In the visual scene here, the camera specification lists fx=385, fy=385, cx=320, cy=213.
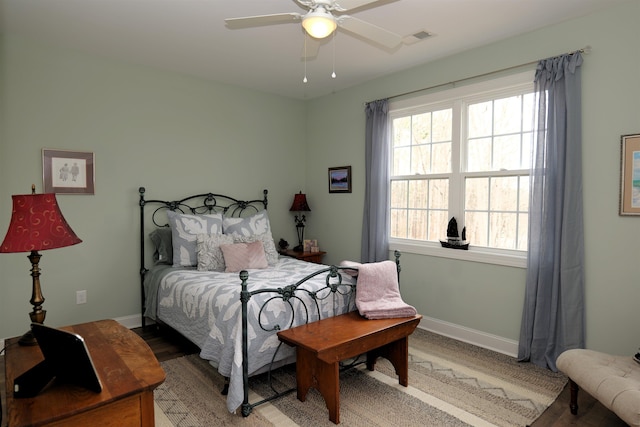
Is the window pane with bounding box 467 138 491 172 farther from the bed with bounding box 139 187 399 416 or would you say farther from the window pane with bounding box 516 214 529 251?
the bed with bounding box 139 187 399 416

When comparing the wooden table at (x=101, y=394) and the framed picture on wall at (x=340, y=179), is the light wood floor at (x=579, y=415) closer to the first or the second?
the wooden table at (x=101, y=394)

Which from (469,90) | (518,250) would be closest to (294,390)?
(518,250)

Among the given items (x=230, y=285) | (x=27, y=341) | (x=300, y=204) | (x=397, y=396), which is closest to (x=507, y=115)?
(x=397, y=396)

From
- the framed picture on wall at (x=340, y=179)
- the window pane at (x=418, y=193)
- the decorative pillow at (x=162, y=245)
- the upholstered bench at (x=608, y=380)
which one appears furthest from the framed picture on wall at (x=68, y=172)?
the upholstered bench at (x=608, y=380)

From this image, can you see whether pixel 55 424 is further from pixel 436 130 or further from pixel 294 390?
pixel 436 130

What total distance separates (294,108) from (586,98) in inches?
131

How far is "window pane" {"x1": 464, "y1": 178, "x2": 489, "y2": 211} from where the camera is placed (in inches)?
138

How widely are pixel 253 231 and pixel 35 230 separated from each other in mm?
2464

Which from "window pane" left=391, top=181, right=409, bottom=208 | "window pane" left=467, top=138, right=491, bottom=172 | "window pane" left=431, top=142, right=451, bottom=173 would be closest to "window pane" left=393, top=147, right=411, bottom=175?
"window pane" left=391, top=181, right=409, bottom=208

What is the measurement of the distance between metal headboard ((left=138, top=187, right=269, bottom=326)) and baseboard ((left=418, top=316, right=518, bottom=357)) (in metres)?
2.41

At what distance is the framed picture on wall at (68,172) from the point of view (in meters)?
3.37

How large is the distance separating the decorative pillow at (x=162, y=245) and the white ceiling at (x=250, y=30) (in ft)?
5.54

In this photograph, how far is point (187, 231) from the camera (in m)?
3.79

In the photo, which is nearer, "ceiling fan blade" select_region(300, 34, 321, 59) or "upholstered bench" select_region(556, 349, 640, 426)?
"upholstered bench" select_region(556, 349, 640, 426)
